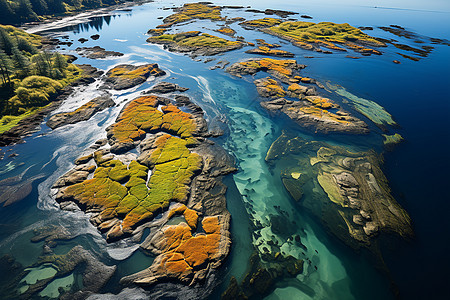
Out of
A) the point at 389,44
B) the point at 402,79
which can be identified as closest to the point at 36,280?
the point at 402,79

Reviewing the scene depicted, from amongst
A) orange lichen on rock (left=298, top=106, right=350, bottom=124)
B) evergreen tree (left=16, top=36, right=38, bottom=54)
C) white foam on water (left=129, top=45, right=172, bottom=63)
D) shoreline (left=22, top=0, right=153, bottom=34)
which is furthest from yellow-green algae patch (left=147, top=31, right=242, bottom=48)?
shoreline (left=22, top=0, right=153, bottom=34)

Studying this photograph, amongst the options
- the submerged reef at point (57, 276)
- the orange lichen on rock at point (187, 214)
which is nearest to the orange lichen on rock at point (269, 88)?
the orange lichen on rock at point (187, 214)

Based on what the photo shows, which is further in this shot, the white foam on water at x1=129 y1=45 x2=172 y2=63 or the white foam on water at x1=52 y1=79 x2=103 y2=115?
the white foam on water at x1=129 y1=45 x2=172 y2=63

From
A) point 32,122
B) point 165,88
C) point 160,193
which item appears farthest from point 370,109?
point 32,122

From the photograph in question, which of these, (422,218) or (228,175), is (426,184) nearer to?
(422,218)

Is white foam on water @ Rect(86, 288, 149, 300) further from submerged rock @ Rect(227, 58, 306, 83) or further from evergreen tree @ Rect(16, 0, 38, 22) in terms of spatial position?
evergreen tree @ Rect(16, 0, 38, 22)

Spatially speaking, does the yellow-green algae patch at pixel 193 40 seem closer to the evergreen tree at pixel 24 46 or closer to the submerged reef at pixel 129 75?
the submerged reef at pixel 129 75
